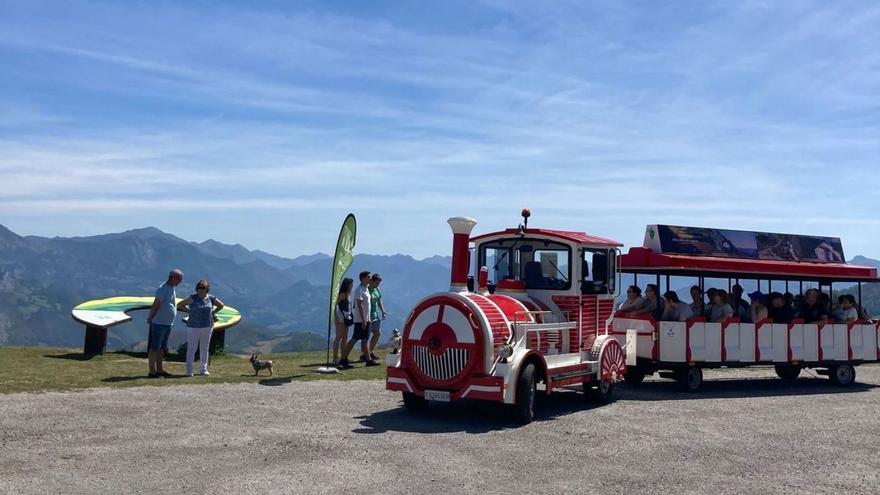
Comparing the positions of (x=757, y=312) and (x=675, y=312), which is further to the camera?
(x=757, y=312)

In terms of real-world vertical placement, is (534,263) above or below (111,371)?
above

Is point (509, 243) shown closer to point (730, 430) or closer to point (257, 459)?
point (730, 430)

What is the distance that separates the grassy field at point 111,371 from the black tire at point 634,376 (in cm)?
502

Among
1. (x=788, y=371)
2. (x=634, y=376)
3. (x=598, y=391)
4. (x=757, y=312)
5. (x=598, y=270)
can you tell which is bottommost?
(x=598, y=391)

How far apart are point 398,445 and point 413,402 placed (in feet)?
7.95

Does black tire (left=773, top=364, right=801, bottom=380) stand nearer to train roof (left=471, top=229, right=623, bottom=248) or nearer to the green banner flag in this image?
train roof (left=471, top=229, right=623, bottom=248)

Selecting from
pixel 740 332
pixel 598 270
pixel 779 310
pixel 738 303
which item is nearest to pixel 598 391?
pixel 598 270

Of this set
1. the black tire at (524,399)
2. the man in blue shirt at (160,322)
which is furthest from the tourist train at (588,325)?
the man in blue shirt at (160,322)

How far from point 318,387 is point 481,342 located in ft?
14.2

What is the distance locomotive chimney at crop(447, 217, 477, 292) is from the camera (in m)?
11.2

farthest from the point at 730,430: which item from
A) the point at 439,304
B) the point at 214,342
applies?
the point at 214,342

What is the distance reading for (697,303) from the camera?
16.5 meters

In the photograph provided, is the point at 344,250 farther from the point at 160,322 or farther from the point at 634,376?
the point at 634,376

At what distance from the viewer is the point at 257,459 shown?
8.20 metres
